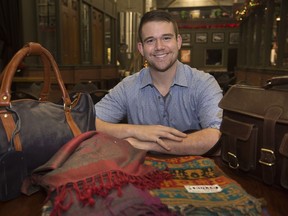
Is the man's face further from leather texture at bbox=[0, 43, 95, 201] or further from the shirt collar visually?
leather texture at bbox=[0, 43, 95, 201]

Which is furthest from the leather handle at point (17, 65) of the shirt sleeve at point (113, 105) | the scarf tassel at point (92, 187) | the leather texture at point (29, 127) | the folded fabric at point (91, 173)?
A: the shirt sleeve at point (113, 105)

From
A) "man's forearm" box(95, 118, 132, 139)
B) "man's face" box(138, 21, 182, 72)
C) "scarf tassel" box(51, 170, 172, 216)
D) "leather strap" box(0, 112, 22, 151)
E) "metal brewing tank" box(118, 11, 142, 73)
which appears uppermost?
"metal brewing tank" box(118, 11, 142, 73)

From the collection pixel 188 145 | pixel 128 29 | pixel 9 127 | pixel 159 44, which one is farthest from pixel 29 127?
pixel 128 29

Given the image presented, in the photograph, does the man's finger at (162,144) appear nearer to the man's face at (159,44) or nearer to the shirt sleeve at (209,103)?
the shirt sleeve at (209,103)

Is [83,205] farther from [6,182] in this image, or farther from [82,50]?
[82,50]

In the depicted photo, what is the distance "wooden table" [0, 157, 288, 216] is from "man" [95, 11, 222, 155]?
549 mm

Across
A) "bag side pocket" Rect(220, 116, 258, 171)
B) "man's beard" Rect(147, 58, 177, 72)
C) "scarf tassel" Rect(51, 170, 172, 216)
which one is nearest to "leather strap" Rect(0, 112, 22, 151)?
"scarf tassel" Rect(51, 170, 172, 216)

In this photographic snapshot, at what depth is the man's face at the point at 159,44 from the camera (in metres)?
1.55

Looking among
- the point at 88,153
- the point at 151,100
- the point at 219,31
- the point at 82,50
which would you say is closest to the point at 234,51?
the point at 219,31

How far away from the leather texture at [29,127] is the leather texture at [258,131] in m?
0.45

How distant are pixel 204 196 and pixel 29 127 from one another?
0.49 meters

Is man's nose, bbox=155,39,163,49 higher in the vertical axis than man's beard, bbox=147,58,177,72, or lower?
higher

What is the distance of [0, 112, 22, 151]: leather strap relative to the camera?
803 millimetres

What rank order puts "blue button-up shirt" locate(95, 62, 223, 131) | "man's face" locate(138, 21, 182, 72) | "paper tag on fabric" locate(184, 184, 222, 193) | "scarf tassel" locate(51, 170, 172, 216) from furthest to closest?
"blue button-up shirt" locate(95, 62, 223, 131), "man's face" locate(138, 21, 182, 72), "paper tag on fabric" locate(184, 184, 222, 193), "scarf tassel" locate(51, 170, 172, 216)
